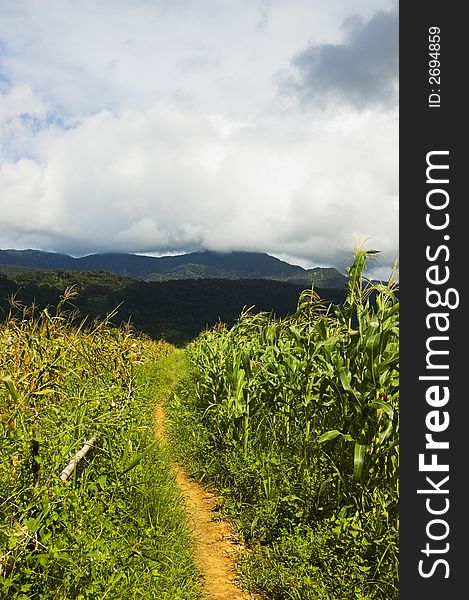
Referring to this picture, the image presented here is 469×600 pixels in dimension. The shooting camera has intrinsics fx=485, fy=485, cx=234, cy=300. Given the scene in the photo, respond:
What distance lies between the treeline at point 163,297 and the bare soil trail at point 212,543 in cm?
3390

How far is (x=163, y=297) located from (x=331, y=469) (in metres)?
59.4

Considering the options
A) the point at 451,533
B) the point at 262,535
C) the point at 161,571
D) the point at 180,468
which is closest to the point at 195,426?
the point at 180,468

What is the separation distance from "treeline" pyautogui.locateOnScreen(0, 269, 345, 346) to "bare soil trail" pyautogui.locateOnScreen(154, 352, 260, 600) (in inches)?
1335

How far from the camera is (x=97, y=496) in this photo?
4.29 m

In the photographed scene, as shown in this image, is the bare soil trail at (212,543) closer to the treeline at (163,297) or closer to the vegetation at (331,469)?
the vegetation at (331,469)

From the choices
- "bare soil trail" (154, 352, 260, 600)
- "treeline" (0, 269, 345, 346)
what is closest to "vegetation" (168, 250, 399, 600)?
"bare soil trail" (154, 352, 260, 600)

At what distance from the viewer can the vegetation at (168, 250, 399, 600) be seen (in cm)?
424

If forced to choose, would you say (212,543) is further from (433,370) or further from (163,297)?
(163,297)

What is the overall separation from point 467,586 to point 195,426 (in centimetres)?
599

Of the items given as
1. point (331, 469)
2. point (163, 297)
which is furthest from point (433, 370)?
point (163, 297)

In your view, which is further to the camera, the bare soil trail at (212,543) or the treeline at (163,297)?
the treeline at (163,297)

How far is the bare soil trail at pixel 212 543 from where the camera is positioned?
446 centimetres

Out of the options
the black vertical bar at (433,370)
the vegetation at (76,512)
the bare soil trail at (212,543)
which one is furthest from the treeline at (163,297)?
the black vertical bar at (433,370)

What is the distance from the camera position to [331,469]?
16.7 ft
